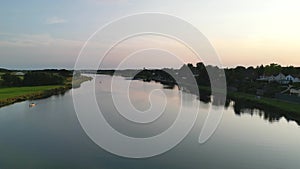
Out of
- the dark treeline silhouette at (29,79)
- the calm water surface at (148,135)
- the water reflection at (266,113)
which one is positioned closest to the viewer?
the calm water surface at (148,135)

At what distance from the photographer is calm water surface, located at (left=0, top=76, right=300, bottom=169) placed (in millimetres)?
6215

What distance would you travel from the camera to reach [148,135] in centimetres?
855

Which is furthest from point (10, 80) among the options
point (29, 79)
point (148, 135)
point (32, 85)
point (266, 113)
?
point (266, 113)

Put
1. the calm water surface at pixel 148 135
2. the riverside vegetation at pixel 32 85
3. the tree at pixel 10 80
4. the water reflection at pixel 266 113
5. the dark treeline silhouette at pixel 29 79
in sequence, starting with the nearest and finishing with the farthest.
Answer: the calm water surface at pixel 148 135, the water reflection at pixel 266 113, the riverside vegetation at pixel 32 85, the tree at pixel 10 80, the dark treeline silhouette at pixel 29 79

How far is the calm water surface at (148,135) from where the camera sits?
6.21 m

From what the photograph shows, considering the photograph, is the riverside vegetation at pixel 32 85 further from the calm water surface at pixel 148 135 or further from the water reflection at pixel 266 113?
the water reflection at pixel 266 113

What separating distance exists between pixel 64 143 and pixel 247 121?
291 inches

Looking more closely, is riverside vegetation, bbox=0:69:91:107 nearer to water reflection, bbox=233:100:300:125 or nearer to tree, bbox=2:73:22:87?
tree, bbox=2:73:22:87

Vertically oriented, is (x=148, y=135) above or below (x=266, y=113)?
below

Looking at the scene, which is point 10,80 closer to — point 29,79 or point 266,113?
point 29,79

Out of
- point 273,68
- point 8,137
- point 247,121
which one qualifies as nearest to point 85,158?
point 8,137

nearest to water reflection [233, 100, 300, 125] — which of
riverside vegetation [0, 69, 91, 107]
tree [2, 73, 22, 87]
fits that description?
riverside vegetation [0, 69, 91, 107]

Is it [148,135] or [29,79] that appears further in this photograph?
[29,79]

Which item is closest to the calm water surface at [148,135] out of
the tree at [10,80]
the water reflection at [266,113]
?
the water reflection at [266,113]
